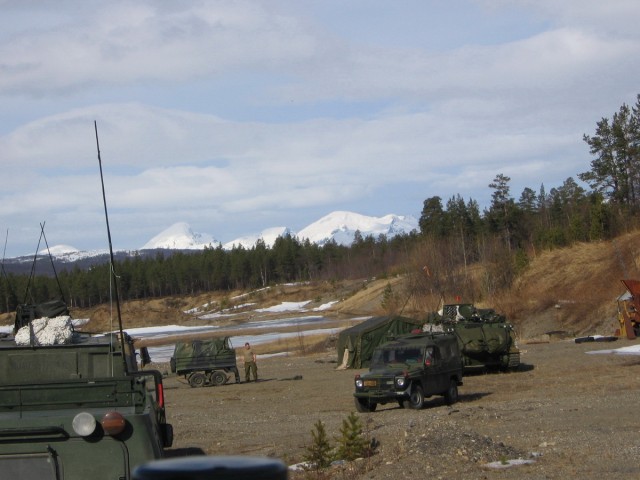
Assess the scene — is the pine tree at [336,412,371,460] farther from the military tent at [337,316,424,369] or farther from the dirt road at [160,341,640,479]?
the military tent at [337,316,424,369]

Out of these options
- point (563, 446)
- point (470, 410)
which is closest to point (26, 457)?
point (563, 446)

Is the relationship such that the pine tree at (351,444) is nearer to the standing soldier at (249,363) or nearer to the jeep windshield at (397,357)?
the jeep windshield at (397,357)

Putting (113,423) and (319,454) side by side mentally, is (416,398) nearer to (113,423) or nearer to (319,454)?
(319,454)

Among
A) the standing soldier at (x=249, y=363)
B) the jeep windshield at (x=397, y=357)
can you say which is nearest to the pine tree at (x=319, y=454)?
the jeep windshield at (x=397, y=357)

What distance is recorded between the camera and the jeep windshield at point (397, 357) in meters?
23.4

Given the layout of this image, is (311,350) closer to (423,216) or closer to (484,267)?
(484,267)

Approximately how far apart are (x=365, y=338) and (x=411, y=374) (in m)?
17.8

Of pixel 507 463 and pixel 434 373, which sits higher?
pixel 434 373

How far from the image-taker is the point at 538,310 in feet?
191

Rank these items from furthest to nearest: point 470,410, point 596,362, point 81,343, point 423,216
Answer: point 423,216
point 596,362
point 470,410
point 81,343

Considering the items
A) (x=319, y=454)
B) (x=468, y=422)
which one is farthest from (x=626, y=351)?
(x=319, y=454)

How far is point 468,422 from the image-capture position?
18391 millimetres

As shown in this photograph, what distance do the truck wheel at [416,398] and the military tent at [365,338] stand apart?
17.0m

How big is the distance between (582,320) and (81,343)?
48481 millimetres
